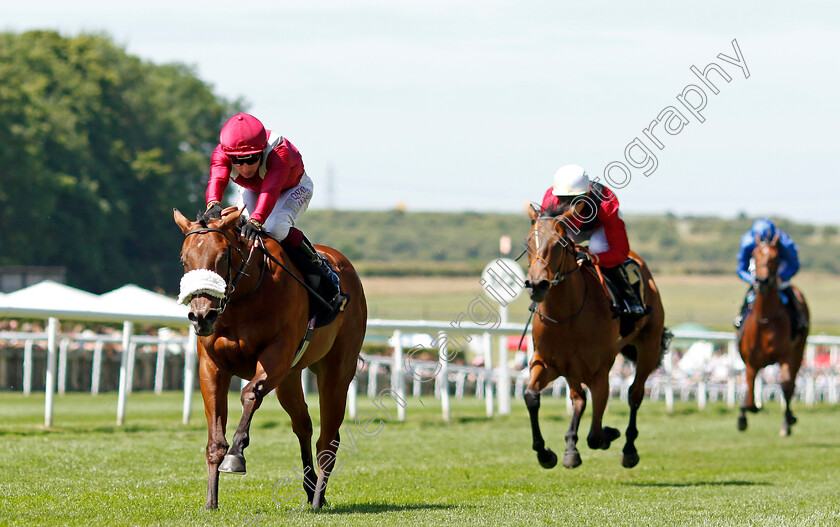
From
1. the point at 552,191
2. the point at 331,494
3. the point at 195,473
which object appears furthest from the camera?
the point at 552,191

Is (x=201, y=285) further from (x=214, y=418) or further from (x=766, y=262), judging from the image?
(x=766, y=262)

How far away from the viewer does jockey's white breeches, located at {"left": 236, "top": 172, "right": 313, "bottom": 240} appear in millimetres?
6844

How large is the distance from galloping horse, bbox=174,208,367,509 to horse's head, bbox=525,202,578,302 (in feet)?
5.71

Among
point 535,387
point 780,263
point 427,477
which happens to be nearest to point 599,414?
point 535,387

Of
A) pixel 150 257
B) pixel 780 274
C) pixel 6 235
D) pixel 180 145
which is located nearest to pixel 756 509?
pixel 780 274

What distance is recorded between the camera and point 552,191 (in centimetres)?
887

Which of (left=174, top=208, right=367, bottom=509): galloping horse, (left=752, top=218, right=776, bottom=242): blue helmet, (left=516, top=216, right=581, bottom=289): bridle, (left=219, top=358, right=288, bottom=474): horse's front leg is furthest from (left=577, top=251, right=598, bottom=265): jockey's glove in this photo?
(left=752, top=218, right=776, bottom=242): blue helmet

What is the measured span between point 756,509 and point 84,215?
123 ft

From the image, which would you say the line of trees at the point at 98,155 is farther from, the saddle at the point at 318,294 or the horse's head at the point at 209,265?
the horse's head at the point at 209,265

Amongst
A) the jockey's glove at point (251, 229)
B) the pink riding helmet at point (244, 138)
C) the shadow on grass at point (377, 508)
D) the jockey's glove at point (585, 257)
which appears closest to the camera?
the jockey's glove at point (251, 229)

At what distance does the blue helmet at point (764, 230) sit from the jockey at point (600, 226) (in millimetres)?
3737

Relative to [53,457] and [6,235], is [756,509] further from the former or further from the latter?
[6,235]

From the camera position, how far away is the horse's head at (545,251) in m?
8.08

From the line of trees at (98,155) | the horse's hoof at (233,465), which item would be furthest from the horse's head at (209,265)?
the line of trees at (98,155)
